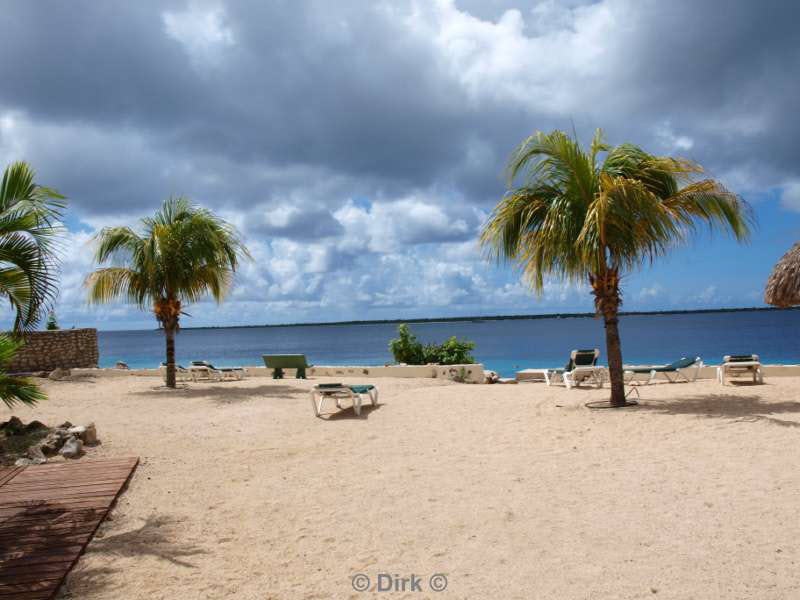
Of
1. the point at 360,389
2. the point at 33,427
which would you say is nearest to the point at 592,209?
the point at 360,389

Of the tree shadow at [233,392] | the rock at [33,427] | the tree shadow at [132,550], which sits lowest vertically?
the tree shadow at [132,550]

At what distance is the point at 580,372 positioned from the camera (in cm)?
1206

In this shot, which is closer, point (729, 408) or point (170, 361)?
point (729, 408)

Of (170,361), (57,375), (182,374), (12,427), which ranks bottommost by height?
(12,427)

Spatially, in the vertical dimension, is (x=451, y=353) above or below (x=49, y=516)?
above

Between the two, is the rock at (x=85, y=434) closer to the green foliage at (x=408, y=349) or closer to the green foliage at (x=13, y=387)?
the green foliage at (x=13, y=387)

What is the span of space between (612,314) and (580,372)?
2905 millimetres

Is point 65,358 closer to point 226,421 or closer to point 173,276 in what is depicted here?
point 173,276

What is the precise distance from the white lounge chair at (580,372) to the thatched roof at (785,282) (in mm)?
3280

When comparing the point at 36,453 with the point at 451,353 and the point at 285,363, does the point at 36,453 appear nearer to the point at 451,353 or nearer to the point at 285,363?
the point at 285,363

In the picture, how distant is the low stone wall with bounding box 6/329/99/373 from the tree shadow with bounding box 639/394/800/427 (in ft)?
54.1

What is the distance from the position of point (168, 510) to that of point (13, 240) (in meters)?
2.63

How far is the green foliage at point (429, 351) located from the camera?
16516 mm

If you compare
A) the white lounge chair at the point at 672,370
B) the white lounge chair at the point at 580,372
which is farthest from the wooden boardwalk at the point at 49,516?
the white lounge chair at the point at 672,370
